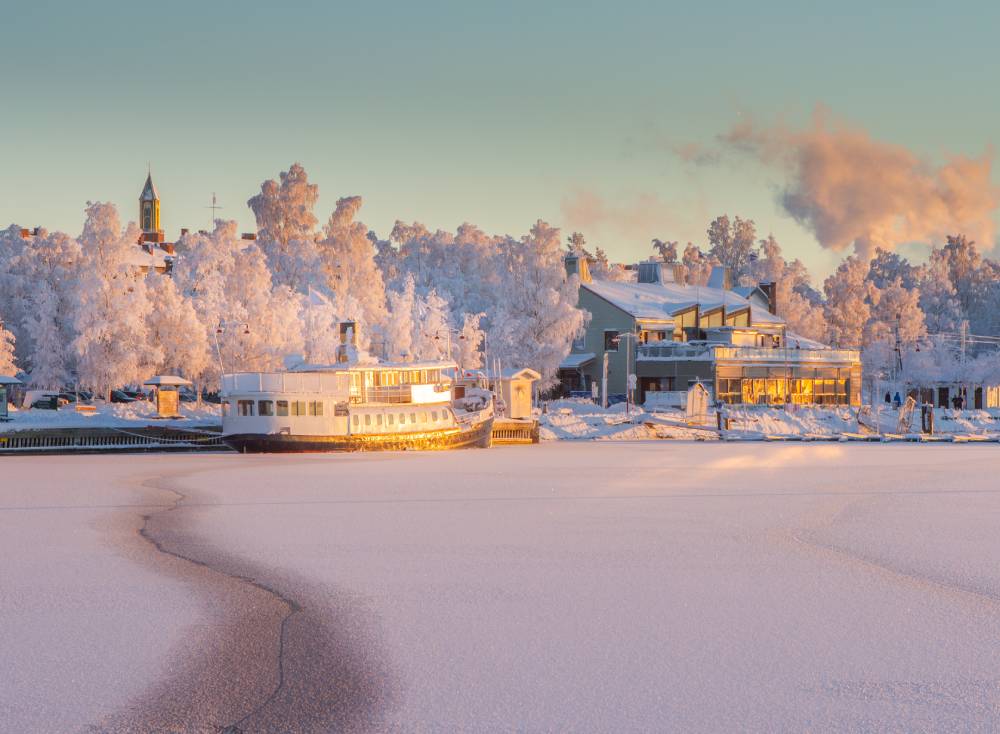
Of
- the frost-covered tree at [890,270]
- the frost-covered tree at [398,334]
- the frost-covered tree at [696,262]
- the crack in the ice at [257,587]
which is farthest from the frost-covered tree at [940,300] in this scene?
the crack in the ice at [257,587]

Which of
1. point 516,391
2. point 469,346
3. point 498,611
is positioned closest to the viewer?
point 498,611

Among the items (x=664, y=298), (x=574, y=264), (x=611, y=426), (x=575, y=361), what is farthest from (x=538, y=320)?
(x=664, y=298)

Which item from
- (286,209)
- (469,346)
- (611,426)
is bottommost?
(611,426)

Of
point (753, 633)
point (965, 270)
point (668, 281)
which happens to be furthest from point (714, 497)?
point (965, 270)

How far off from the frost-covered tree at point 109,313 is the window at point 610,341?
36670 millimetres

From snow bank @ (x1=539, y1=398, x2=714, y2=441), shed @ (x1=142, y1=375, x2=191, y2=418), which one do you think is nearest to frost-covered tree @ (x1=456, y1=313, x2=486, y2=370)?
snow bank @ (x1=539, y1=398, x2=714, y2=441)

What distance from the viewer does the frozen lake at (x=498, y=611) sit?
41.1ft

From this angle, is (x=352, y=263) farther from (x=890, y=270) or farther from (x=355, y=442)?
(x=890, y=270)

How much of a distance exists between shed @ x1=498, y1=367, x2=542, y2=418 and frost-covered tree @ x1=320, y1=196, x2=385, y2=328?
80.3 ft

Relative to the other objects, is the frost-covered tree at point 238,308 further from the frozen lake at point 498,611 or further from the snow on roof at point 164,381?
the frozen lake at point 498,611

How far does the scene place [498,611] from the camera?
17.2 m

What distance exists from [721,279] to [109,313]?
192 ft

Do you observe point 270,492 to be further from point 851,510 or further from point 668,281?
point 668,281

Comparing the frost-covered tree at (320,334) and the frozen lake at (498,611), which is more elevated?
the frost-covered tree at (320,334)
